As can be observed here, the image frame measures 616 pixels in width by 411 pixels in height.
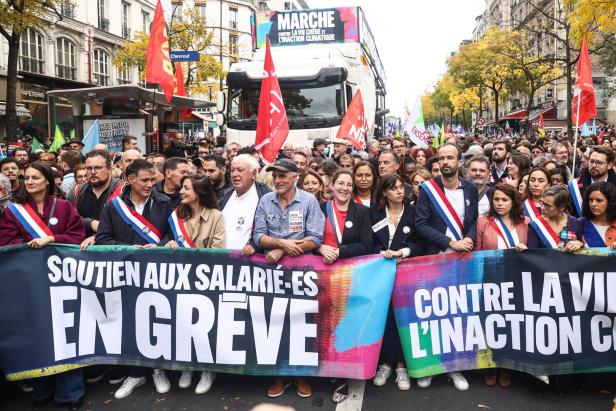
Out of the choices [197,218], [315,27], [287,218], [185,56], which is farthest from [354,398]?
[315,27]

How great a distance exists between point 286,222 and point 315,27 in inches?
470

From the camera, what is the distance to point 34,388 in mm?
4391

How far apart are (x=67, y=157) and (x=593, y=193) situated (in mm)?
6516

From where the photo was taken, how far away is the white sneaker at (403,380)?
14.5ft

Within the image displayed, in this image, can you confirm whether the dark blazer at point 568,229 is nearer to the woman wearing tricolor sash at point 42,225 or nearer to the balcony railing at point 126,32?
the woman wearing tricolor sash at point 42,225

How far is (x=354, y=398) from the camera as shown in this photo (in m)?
4.26

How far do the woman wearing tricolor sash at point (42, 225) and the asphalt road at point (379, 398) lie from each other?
0.14 meters

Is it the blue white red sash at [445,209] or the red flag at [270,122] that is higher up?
the red flag at [270,122]

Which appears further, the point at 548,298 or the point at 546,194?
the point at 546,194

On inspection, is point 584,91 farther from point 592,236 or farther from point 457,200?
point 457,200

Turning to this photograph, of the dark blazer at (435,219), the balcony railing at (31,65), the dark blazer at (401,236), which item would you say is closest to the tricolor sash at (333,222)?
the dark blazer at (401,236)

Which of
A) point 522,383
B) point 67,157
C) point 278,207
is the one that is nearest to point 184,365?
point 278,207

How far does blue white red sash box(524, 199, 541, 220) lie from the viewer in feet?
16.9

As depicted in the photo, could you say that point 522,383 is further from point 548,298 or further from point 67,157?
→ point 67,157
